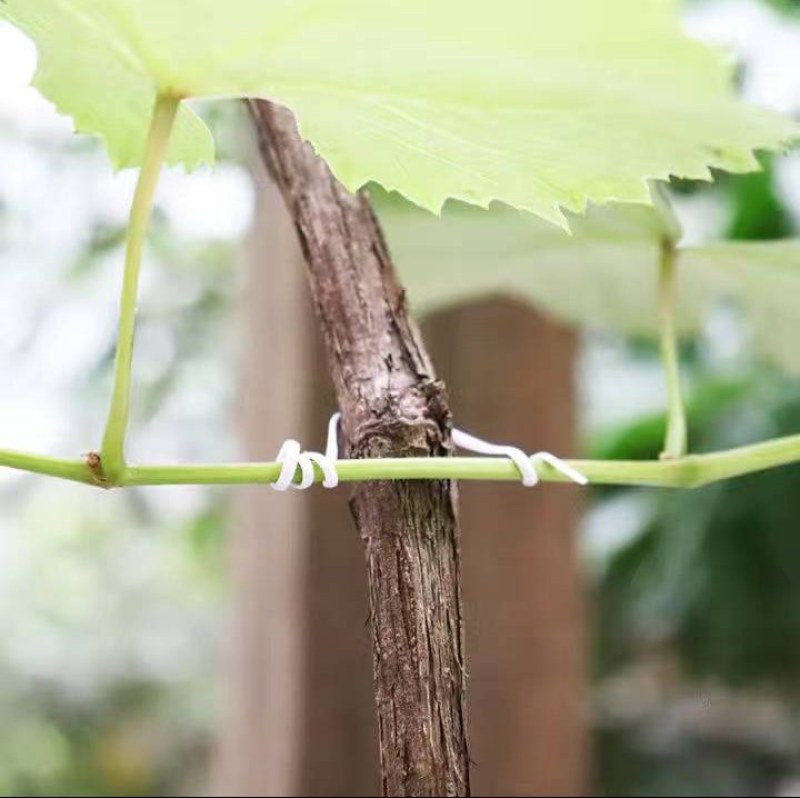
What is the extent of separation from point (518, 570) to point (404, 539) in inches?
16.4

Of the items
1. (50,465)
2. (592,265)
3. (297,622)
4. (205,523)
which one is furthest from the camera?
(205,523)

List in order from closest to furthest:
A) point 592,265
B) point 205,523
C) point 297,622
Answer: point 592,265
point 297,622
point 205,523

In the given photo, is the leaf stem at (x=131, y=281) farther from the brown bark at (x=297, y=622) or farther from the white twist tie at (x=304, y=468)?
the brown bark at (x=297, y=622)

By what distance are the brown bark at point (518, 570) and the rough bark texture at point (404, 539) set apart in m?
0.37

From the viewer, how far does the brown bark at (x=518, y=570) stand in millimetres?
593

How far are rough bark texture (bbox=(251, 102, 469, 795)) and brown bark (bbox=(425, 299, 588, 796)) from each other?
366mm

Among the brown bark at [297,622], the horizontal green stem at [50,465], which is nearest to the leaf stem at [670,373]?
the horizontal green stem at [50,465]

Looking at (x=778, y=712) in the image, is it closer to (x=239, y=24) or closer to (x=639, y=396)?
(x=639, y=396)

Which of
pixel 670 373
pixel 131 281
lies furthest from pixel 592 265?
pixel 131 281

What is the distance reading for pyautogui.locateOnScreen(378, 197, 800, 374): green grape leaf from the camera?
1.07ft

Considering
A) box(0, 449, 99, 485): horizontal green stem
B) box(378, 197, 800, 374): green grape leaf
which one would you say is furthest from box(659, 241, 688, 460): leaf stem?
box(0, 449, 99, 485): horizontal green stem

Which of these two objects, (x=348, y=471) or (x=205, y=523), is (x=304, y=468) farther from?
(x=205, y=523)

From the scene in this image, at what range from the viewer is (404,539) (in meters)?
0.20

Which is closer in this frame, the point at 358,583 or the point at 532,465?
the point at 532,465
